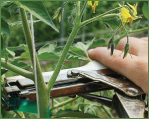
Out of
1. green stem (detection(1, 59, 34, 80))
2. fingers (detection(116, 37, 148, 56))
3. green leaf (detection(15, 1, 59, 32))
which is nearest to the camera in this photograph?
green leaf (detection(15, 1, 59, 32))

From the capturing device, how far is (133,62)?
57 centimetres

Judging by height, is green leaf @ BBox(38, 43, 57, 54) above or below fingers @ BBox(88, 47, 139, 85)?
above

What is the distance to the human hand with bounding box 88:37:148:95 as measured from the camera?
546 mm

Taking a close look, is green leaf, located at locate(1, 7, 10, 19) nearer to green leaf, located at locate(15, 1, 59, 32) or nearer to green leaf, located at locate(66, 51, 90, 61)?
green leaf, located at locate(15, 1, 59, 32)

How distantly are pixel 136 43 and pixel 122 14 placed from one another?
14cm

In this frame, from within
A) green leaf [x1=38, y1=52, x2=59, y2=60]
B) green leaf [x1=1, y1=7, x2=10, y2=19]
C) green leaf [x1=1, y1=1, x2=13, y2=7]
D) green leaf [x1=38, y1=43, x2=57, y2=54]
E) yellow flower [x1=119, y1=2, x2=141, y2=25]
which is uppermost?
green leaf [x1=1, y1=1, x2=13, y2=7]

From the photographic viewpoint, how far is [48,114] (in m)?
0.53

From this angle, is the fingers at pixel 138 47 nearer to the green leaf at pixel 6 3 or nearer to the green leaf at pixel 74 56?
the green leaf at pixel 74 56

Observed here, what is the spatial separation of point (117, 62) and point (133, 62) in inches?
1.6

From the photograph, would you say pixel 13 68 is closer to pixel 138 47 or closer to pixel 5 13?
pixel 5 13

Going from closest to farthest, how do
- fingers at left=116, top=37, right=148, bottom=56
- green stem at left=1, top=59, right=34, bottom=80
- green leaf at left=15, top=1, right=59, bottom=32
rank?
1. green leaf at left=15, top=1, right=59, bottom=32
2. green stem at left=1, top=59, right=34, bottom=80
3. fingers at left=116, top=37, right=148, bottom=56

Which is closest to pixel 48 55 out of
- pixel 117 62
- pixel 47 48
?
pixel 47 48

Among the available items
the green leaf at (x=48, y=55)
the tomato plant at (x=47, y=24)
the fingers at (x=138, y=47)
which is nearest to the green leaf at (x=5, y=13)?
the tomato plant at (x=47, y=24)

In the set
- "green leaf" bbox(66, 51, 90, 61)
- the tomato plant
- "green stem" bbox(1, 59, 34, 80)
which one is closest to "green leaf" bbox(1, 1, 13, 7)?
the tomato plant
